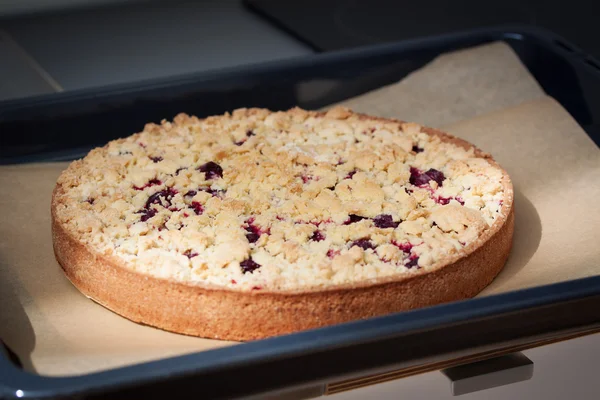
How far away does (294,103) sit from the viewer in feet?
5.82

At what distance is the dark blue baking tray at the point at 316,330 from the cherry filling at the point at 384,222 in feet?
0.87

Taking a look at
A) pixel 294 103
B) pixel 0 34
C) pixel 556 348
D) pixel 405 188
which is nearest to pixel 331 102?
pixel 294 103

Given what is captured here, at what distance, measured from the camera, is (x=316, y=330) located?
97 cm

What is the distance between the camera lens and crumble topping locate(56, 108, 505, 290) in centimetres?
117

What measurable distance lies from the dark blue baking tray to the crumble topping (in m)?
0.14

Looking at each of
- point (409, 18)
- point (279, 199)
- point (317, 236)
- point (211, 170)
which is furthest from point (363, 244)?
point (409, 18)

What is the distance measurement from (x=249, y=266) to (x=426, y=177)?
0.38 meters

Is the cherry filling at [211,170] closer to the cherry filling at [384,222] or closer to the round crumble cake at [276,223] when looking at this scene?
the round crumble cake at [276,223]

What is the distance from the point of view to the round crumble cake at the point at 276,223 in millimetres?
1128

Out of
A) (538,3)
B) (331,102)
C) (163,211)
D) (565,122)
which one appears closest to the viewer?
(163,211)

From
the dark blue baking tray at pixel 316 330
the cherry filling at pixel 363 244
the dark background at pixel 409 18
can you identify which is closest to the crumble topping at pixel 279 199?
the cherry filling at pixel 363 244

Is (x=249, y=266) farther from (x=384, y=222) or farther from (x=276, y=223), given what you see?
(x=384, y=222)

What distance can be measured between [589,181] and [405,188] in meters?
0.37

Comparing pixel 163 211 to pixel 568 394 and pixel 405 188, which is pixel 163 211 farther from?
pixel 568 394
